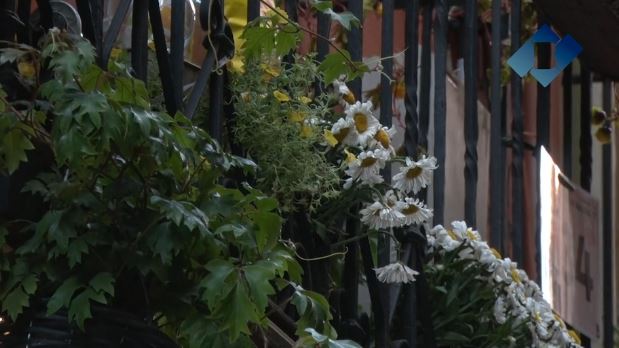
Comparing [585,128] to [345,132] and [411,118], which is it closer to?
[411,118]

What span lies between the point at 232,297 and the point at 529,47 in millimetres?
2683

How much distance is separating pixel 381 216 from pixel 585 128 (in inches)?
95.4

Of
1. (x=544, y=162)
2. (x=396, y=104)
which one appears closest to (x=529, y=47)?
(x=544, y=162)

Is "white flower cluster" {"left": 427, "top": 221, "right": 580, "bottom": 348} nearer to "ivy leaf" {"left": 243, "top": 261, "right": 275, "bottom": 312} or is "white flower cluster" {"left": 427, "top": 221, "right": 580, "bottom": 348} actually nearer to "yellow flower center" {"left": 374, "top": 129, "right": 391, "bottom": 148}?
"yellow flower center" {"left": 374, "top": 129, "right": 391, "bottom": 148}

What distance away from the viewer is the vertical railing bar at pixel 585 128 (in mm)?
5293

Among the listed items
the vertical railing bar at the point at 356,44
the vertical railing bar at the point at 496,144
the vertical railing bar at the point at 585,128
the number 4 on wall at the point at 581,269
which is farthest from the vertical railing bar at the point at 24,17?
the vertical railing bar at the point at 585,128

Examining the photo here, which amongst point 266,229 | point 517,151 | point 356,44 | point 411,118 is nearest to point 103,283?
point 266,229

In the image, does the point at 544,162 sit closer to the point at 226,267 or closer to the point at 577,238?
the point at 577,238

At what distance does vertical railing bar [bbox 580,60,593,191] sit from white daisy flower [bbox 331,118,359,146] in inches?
92.0

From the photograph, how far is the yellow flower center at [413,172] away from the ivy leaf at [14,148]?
1.12 meters

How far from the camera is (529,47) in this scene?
183 inches

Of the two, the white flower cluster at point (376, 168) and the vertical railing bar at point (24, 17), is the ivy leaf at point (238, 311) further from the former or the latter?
the white flower cluster at point (376, 168)

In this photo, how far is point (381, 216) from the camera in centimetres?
307

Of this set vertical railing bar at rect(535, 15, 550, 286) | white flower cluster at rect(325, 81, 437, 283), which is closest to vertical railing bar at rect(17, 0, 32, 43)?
white flower cluster at rect(325, 81, 437, 283)
